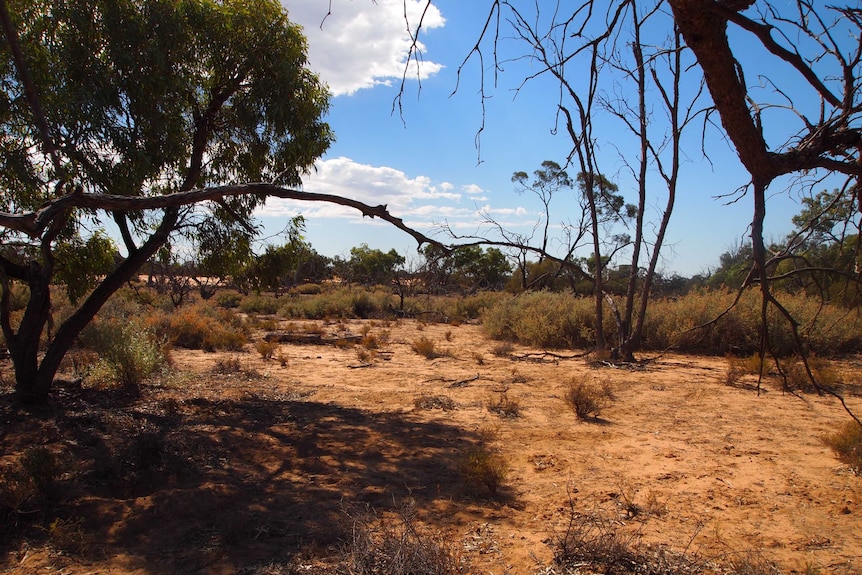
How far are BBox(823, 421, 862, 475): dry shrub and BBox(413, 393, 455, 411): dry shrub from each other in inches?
181

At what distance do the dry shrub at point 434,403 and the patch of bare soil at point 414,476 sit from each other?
0.10ft

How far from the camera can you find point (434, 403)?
27.2ft

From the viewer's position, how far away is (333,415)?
748 centimetres

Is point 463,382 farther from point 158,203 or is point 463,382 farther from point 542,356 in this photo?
point 158,203

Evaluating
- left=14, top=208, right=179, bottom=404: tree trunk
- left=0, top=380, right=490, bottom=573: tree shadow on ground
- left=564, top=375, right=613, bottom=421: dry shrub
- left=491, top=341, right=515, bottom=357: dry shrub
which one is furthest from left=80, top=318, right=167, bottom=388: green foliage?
left=491, top=341, right=515, bottom=357: dry shrub

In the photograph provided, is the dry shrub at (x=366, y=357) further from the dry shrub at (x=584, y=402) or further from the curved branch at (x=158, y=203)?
the curved branch at (x=158, y=203)

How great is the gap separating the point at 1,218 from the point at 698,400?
9017mm

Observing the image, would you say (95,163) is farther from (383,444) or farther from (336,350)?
(336,350)

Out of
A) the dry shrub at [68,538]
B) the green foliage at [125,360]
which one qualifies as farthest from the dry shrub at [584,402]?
the green foliage at [125,360]

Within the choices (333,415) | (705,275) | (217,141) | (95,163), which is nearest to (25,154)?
(95,163)

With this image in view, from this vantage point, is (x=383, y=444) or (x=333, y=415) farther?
(x=333, y=415)

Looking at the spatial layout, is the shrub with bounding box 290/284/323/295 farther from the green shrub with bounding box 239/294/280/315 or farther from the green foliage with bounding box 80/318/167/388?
the green foliage with bounding box 80/318/167/388

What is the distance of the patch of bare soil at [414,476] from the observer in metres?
3.77

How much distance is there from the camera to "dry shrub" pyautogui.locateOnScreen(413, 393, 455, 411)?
814 cm
